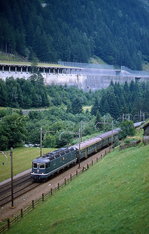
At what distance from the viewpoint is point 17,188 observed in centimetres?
3459

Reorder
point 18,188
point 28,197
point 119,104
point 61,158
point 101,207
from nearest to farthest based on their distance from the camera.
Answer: point 101,207 → point 28,197 → point 18,188 → point 61,158 → point 119,104

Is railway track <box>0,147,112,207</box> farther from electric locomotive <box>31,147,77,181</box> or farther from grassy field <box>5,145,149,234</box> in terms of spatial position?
grassy field <box>5,145,149,234</box>

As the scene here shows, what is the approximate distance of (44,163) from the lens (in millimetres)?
36844

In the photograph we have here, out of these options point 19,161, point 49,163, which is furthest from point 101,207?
point 19,161

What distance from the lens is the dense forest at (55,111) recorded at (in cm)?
6544

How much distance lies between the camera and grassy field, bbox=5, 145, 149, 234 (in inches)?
717

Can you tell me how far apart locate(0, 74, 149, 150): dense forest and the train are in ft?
36.8

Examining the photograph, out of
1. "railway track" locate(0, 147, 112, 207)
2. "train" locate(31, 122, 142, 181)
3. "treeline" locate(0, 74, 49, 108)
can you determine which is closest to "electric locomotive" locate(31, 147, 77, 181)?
"train" locate(31, 122, 142, 181)

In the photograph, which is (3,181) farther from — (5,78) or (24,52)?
(24,52)

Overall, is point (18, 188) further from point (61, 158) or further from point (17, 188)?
point (61, 158)

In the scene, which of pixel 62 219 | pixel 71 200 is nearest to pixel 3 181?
pixel 71 200

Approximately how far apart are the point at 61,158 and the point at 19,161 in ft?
37.4

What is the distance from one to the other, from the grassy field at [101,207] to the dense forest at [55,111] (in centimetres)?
3494

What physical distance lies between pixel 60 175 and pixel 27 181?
13.3 feet
